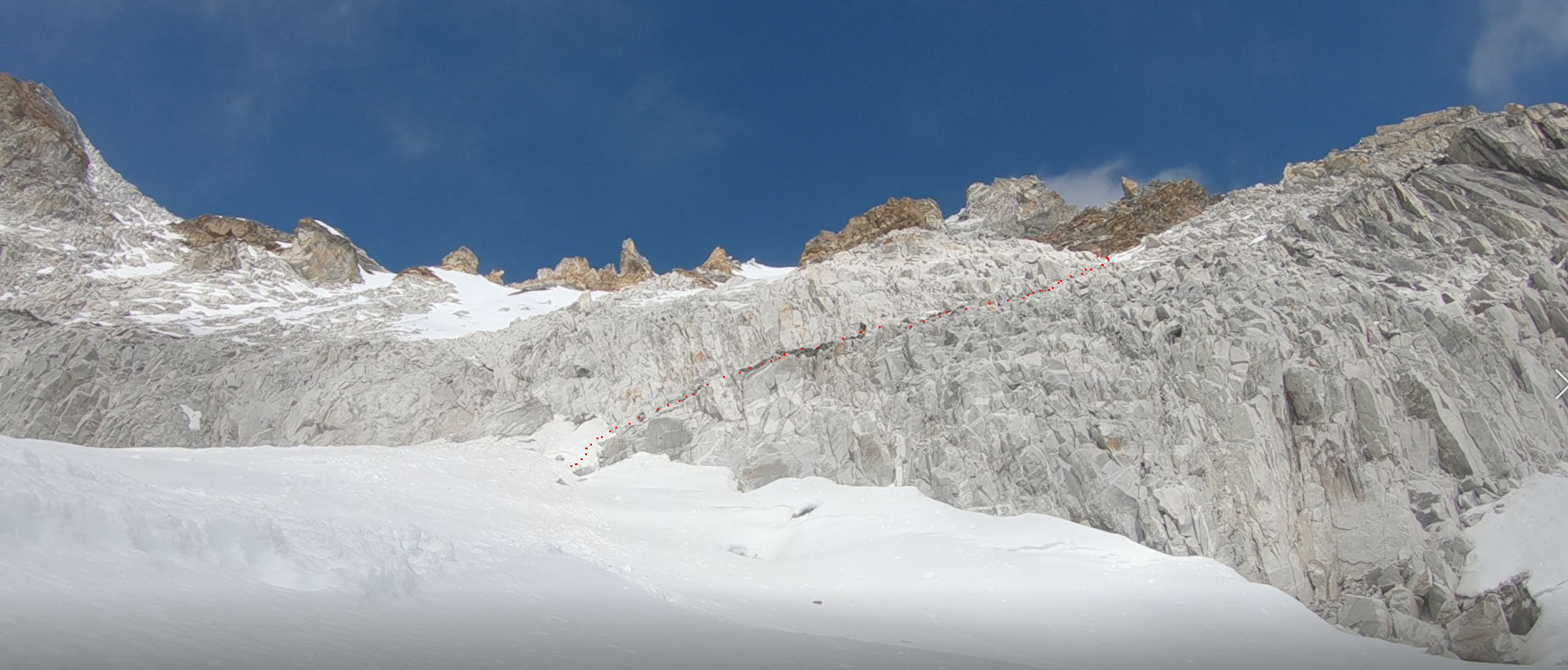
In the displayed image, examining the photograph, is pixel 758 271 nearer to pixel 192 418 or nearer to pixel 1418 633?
pixel 192 418

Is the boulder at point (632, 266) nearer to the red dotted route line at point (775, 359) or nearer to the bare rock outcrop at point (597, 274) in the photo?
the bare rock outcrop at point (597, 274)

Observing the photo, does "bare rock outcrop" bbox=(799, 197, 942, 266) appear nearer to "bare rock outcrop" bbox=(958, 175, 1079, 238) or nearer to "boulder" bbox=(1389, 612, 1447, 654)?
"bare rock outcrop" bbox=(958, 175, 1079, 238)

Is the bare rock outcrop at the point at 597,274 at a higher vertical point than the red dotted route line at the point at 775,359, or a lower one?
higher

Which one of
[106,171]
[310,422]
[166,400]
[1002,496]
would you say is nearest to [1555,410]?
[1002,496]

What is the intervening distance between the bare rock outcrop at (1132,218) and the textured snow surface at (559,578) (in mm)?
33850

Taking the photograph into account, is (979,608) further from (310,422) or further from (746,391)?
(310,422)

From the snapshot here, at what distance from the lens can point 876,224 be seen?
218ft

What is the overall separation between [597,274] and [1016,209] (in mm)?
37308

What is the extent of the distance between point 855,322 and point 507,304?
3216 cm

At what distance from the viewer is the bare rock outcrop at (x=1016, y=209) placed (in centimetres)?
7144

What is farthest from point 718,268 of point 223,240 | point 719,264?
point 223,240

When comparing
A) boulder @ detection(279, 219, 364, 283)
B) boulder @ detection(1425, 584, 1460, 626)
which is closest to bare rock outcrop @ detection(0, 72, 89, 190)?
boulder @ detection(279, 219, 364, 283)

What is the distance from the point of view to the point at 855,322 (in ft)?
137

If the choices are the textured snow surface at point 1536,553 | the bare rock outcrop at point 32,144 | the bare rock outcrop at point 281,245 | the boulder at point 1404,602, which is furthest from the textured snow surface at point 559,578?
the bare rock outcrop at point 32,144
